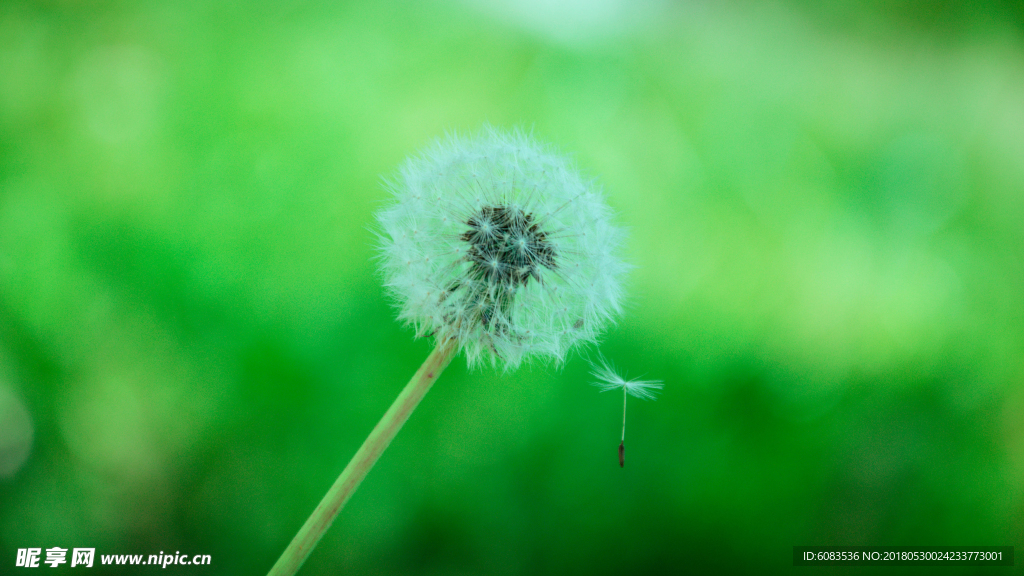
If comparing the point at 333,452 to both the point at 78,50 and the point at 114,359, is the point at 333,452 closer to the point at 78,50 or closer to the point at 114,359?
the point at 114,359

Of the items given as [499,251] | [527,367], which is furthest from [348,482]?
[527,367]

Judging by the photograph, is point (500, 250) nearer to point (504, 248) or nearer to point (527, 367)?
point (504, 248)

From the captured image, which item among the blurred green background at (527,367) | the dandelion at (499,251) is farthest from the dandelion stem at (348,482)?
the blurred green background at (527,367)

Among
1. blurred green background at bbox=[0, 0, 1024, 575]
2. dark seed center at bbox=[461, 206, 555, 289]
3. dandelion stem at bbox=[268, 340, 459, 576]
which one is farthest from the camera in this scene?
blurred green background at bbox=[0, 0, 1024, 575]

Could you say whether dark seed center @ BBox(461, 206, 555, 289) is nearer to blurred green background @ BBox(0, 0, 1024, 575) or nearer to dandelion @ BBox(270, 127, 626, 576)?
dandelion @ BBox(270, 127, 626, 576)

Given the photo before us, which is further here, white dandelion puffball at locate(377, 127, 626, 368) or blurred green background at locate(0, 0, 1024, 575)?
blurred green background at locate(0, 0, 1024, 575)

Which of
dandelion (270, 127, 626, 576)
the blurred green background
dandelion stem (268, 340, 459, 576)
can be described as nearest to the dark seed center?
dandelion (270, 127, 626, 576)

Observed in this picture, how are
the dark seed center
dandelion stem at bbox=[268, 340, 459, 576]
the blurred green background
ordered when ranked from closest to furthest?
1. dandelion stem at bbox=[268, 340, 459, 576]
2. the dark seed center
3. the blurred green background
